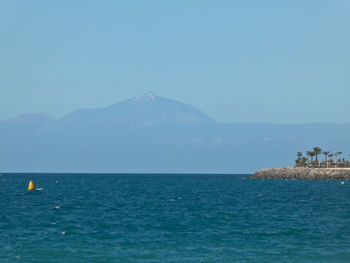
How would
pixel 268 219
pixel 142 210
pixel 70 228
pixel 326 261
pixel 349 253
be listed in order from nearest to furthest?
1. pixel 326 261
2. pixel 349 253
3. pixel 70 228
4. pixel 268 219
5. pixel 142 210

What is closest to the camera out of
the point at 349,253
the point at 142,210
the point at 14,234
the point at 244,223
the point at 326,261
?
the point at 326,261

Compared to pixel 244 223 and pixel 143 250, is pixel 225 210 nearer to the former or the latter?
pixel 244 223

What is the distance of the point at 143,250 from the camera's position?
1512 inches

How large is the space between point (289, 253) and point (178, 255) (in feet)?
26.1

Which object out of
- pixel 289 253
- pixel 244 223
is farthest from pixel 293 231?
pixel 289 253

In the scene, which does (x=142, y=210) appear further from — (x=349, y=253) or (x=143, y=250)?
(x=349, y=253)

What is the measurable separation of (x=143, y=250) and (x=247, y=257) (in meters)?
7.63

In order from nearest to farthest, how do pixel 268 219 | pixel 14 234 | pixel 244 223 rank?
pixel 14 234
pixel 244 223
pixel 268 219

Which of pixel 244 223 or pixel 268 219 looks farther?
pixel 268 219

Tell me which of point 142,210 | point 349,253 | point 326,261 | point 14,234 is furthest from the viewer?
point 142,210

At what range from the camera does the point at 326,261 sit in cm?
3472

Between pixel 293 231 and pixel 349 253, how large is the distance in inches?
455

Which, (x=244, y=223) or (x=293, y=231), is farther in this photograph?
(x=244, y=223)

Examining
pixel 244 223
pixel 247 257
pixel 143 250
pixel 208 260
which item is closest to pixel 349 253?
pixel 247 257
